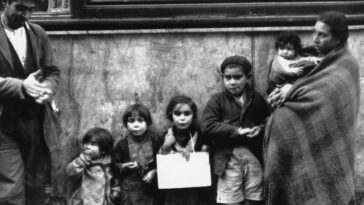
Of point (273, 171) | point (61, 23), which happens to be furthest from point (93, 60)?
point (273, 171)

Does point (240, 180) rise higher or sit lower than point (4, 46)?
lower

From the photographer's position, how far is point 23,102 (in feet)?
15.6

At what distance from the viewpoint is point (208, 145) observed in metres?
5.50

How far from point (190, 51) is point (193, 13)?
0.37 metres

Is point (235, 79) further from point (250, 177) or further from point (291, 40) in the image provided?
point (250, 177)

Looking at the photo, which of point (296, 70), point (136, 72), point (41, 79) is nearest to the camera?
point (41, 79)

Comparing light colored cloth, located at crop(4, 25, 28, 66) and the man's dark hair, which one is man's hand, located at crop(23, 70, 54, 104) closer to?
light colored cloth, located at crop(4, 25, 28, 66)

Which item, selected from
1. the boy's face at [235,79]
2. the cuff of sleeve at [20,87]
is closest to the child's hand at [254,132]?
the boy's face at [235,79]

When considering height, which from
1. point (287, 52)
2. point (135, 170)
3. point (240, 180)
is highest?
point (287, 52)

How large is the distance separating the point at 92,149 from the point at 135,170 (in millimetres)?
410

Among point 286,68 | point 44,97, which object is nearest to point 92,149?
point 44,97

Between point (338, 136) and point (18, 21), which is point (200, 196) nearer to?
point (338, 136)

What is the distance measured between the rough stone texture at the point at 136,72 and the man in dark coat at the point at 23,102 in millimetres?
803

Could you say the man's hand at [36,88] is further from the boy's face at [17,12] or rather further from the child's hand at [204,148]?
the child's hand at [204,148]
